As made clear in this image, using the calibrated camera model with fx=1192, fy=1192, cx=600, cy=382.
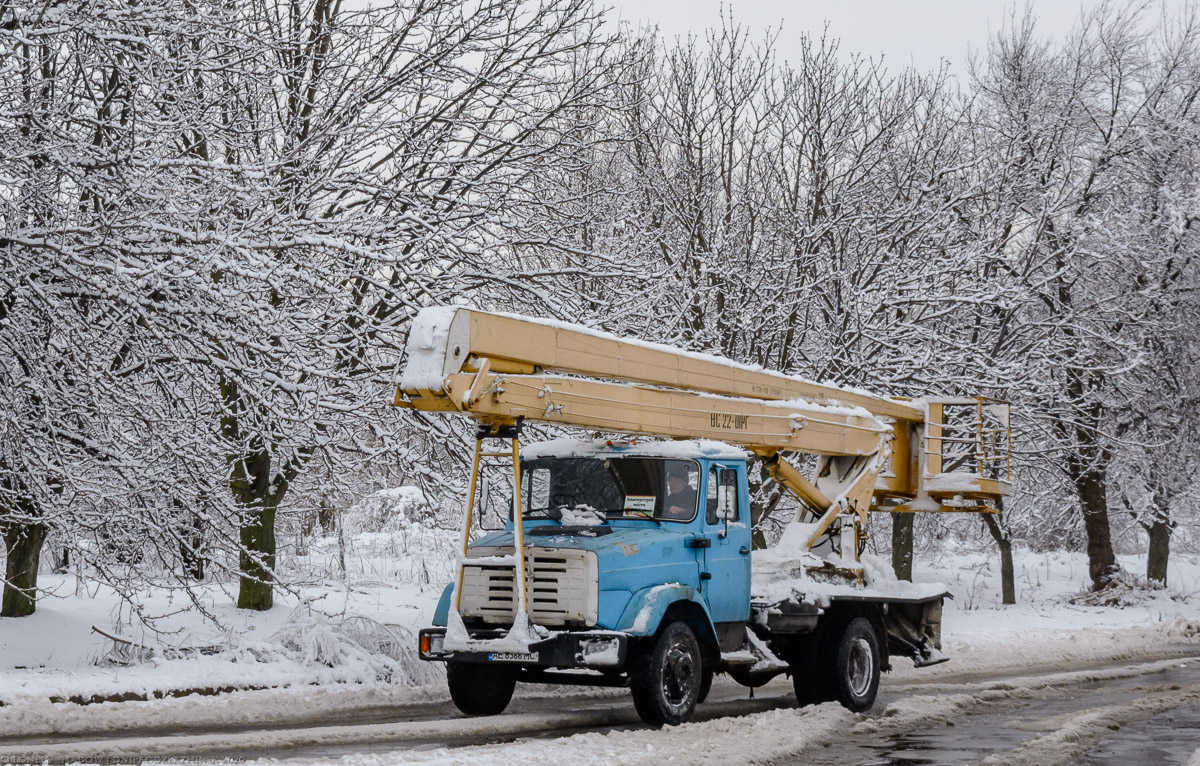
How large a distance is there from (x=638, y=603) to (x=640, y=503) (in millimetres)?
1213

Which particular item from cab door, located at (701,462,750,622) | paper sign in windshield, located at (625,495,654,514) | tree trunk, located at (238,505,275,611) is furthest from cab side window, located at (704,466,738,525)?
tree trunk, located at (238,505,275,611)

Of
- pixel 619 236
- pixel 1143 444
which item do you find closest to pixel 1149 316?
pixel 1143 444

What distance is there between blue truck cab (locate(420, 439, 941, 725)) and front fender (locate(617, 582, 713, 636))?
0.5 inches

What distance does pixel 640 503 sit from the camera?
10.3 meters

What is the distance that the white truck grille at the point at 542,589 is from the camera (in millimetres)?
9102

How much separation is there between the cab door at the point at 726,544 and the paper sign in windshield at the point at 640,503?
457mm

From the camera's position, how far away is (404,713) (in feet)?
32.7

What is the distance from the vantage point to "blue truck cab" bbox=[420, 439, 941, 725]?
9086 millimetres

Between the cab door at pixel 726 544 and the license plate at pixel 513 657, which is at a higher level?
the cab door at pixel 726 544

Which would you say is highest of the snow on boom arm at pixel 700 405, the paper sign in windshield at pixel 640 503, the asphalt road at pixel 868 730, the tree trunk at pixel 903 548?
the snow on boom arm at pixel 700 405

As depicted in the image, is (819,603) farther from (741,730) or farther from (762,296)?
(762,296)

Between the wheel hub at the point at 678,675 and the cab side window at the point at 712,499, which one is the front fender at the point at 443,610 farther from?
the cab side window at the point at 712,499

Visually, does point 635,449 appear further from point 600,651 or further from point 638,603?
point 600,651

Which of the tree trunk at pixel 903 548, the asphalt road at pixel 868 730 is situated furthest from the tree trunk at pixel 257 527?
the tree trunk at pixel 903 548
